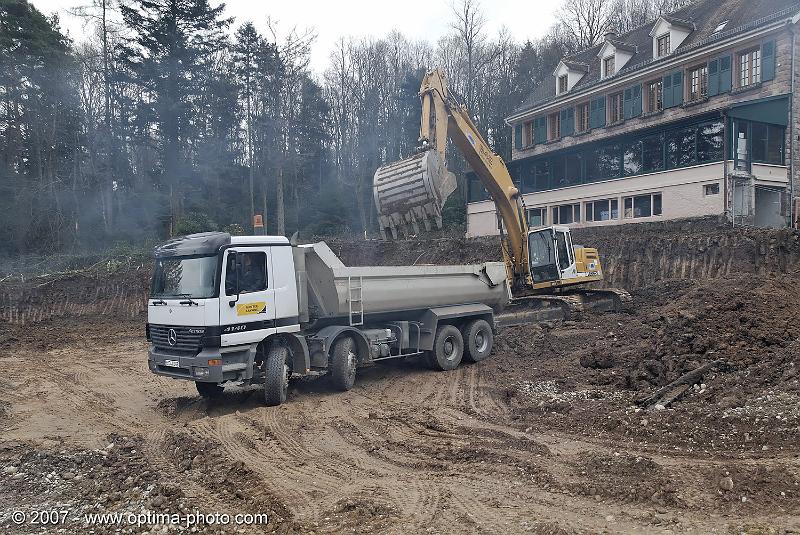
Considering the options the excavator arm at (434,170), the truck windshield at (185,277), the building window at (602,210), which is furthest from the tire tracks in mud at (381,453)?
the building window at (602,210)

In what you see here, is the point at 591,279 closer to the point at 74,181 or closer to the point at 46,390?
the point at 46,390

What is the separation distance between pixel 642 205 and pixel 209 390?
21.8 meters

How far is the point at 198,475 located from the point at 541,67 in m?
45.4

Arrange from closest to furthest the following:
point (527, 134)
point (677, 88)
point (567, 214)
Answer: point (677, 88) < point (567, 214) < point (527, 134)

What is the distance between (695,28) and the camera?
2931 cm

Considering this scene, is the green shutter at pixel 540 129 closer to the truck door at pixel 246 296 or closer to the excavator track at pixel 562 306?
the excavator track at pixel 562 306

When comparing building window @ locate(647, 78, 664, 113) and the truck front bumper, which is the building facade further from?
the truck front bumper

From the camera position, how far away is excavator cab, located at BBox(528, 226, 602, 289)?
16828 millimetres

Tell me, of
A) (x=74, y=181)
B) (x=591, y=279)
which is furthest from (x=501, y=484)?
(x=74, y=181)

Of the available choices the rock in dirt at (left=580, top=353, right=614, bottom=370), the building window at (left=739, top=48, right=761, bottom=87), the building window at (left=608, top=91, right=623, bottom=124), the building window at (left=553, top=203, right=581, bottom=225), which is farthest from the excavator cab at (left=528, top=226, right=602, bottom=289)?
the building window at (left=608, top=91, right=623, bottom=124)

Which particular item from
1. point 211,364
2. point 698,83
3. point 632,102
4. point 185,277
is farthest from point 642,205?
point 211,364

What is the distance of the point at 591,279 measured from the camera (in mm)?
17781

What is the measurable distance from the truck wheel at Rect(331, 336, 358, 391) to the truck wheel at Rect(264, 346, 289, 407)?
97cm

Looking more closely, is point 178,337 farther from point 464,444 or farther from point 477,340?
point 477,340
